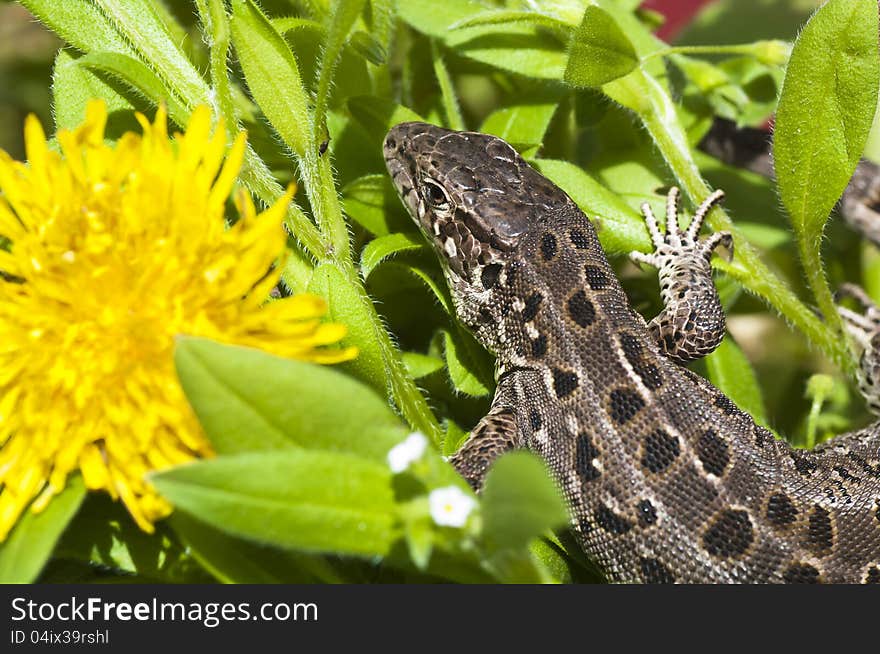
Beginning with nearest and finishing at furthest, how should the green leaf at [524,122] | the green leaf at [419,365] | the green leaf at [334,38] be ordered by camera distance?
the green leaf at [334,38], the green leaf at [419,365], the green leaf at [524,122]

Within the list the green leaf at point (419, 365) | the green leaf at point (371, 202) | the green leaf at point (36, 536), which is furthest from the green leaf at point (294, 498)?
the green leaf at point (371, 202)

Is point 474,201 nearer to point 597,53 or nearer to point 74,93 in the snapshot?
point 597,53

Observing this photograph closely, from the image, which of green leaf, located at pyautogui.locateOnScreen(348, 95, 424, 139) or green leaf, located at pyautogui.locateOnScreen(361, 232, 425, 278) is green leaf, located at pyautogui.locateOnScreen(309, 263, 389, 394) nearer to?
green leaf, located at pyautogui.locateOnScreen(361, 232, 425, 278)

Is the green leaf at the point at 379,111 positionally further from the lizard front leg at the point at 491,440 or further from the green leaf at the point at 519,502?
the green leaf at the point at 519,502

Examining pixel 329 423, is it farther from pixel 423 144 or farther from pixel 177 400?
pixel 423 144

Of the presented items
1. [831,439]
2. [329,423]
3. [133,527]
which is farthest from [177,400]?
[831,439]
